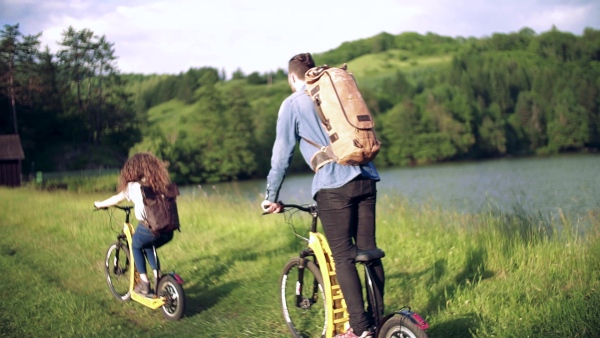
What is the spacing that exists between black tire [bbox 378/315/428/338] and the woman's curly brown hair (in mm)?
2832

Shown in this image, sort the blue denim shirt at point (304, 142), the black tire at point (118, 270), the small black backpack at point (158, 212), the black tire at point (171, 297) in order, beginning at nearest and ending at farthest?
the blue denim shirt at point (304, 142) < the black tire at point (171, 297) < the small black backpack at point (158, 212) < the black tire at point (118, 270)

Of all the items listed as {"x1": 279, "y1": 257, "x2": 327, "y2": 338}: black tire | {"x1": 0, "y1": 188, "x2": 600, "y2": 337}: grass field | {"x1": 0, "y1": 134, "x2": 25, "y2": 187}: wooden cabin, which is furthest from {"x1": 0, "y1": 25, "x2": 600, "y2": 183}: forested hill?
{"x1": 279, "y1": 257, "x2": 327, "y2": 338}: black tire

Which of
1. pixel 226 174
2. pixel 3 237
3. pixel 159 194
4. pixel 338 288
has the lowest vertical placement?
pixel 226 174

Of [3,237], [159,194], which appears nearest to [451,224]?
[159,194]

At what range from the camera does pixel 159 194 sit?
5.39 meters

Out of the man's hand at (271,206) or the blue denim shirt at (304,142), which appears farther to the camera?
the man's hand at (271,206)

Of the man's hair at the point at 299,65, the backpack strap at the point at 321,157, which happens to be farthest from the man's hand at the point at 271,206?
the man's hair at the point at 299,65

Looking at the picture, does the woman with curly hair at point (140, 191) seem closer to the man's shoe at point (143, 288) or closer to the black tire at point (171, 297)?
the man's shoe at point (143, 288)

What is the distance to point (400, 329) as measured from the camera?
325 centimetres

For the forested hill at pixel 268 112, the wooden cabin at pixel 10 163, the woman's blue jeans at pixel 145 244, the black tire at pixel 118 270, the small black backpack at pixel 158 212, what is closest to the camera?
the small black backpack at pixel 158 212

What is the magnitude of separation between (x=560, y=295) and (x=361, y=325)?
187cm

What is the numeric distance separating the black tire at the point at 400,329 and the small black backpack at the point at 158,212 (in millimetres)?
2643

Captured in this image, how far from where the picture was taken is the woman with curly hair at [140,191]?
5.39 metres

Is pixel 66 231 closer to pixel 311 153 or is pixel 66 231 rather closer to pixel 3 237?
pixel 3 237
